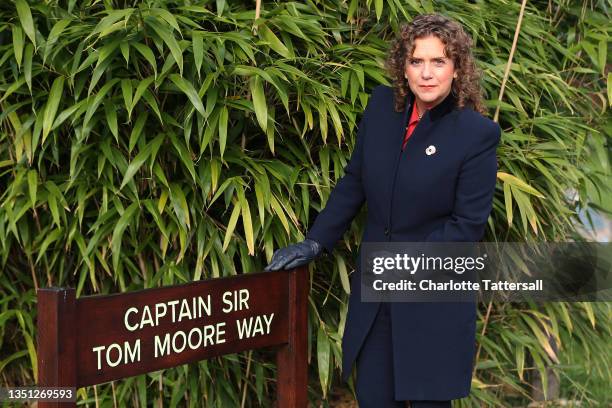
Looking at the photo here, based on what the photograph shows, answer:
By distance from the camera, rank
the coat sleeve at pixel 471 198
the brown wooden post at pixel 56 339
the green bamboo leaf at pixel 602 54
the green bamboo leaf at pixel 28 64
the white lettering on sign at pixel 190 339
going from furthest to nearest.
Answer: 1. the green bamboo leaf at pixel 602 54
2. the green bamboo leaf at pixel 28 64
3. the coat sleeve at pixel 471 198
4. the white lettering on sign at pixel 190 339
5. the brown wooden post at pixel 56 339

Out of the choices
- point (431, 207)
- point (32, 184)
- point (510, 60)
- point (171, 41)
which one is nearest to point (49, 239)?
point (32, 184)

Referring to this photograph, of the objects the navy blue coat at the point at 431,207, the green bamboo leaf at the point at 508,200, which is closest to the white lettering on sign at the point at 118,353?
the navy blue coat at the point at 431,207

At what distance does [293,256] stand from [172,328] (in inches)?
16.7

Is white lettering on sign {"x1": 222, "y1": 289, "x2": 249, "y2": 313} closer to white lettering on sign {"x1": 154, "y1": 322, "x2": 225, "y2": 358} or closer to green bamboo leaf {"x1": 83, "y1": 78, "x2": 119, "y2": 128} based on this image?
white lettering on sign {"x1": 154, "y1": 322, "x2": 225, "y2": 358}

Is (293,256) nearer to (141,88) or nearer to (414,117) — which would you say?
(414,117)

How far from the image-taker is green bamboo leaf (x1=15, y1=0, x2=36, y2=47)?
9.46ft

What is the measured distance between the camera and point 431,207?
243cm

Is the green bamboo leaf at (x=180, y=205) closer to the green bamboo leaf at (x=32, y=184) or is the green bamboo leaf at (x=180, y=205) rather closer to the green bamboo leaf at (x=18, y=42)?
the green bamboo leaf at (x=32, y=184)

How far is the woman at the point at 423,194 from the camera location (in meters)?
2.40

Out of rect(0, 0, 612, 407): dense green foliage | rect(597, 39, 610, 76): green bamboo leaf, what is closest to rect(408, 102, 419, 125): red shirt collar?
rect(0, 0, 612, 407): dense green foliage

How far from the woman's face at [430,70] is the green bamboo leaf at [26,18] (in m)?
1.20

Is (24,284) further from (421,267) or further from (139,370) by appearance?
(421,267)

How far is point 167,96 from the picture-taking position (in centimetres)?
306

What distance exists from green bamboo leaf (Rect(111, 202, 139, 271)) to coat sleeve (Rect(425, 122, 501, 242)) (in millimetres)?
987
